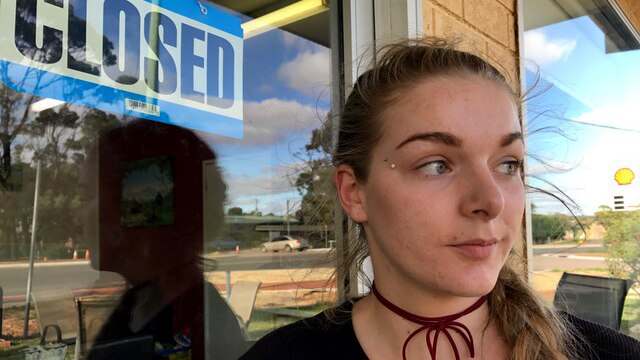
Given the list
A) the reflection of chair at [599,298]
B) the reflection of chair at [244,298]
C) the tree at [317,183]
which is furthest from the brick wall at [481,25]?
the reflection of chair at [244,298]

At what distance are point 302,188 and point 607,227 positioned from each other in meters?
3.18

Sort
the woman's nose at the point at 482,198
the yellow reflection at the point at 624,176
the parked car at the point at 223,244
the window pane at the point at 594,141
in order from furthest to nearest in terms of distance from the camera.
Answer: the yellow reflection at the point at 624,176
the parked car at the point at 223,244
the window pane at the point at 594,141
the woman's nose at the point at 482,198

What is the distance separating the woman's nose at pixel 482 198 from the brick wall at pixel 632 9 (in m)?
3.77

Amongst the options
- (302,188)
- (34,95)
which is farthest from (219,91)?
(34,95)

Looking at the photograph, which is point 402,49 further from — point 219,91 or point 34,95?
point 34,95

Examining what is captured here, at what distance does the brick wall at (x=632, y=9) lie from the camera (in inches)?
153

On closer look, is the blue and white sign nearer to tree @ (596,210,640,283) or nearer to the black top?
the black top

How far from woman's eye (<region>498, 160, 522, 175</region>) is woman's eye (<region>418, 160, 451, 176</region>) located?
0.10 meters

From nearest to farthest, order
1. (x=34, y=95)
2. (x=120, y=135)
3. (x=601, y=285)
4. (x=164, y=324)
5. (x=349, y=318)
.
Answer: (x=349, y=318)
(x=34, y=95)
(x=120, y=135)
(x=601, y=285)
(x=164, y=324)

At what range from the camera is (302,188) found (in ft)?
6.15

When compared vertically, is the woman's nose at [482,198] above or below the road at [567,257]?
above

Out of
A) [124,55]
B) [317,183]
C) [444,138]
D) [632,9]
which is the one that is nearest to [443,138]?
[444,138]

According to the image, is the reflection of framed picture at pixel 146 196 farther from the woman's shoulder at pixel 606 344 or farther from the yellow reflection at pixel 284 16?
the woman's shoulder at pixel 606 344

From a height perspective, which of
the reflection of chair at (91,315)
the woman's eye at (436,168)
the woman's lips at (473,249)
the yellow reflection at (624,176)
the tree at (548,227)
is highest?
the yellow reflection at (624,176)
